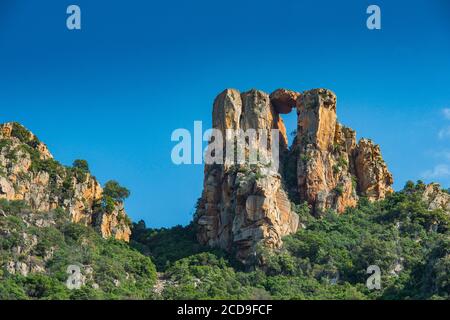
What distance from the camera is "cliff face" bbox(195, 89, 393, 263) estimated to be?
97438 mm

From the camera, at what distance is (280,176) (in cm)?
10250

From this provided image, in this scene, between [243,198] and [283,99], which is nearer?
[243,198]

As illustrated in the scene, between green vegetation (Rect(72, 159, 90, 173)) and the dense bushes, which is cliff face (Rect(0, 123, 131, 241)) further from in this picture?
the dense bushes

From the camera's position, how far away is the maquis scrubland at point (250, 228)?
8750 centimetres

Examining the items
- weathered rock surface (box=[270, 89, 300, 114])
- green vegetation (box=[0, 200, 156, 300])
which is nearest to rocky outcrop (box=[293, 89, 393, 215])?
weathered rock surface (box=[270, 89, 300, 114])

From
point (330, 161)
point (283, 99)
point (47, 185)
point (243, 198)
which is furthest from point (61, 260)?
point (283, 99)

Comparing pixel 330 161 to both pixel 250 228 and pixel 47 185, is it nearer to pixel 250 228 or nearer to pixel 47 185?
pixel 250 228

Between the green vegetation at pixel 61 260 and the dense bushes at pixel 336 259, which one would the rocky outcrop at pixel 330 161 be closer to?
the dense bushes at pixel 336 259

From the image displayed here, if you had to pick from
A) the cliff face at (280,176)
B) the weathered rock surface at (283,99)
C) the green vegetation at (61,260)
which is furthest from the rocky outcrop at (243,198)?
the green vegetation at (61,260)

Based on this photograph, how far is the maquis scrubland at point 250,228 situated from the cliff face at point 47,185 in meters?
0.11

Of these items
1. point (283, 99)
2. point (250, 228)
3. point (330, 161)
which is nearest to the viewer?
point (250, 228)

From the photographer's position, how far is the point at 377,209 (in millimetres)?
106938

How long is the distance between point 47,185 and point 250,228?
58.0ft
